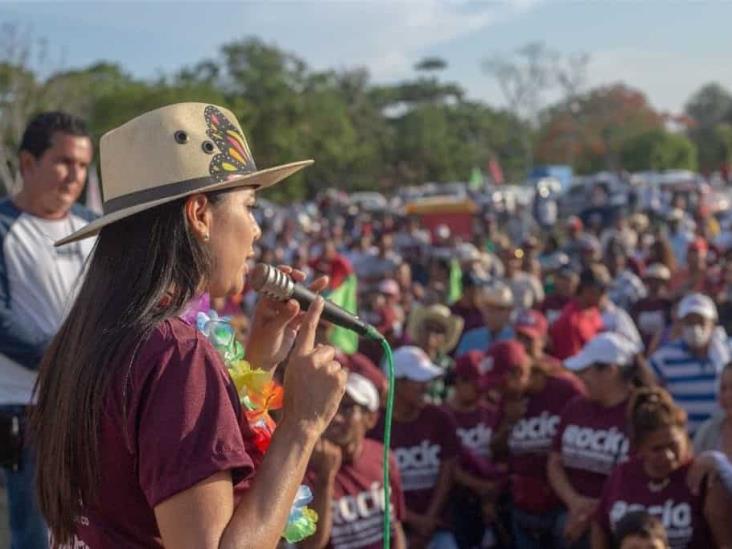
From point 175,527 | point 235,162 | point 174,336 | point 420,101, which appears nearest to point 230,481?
point 175,527

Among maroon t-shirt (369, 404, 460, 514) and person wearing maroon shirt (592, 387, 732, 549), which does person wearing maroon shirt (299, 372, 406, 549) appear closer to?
maroon t-shirt (369, 404, 460, 514)

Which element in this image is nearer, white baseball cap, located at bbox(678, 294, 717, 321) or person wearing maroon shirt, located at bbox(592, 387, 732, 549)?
person wearing maroon shirt, located at bbox(592, 387, 732, 549)

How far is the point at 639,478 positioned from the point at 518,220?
1985cm

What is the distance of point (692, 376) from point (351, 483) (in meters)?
2.47

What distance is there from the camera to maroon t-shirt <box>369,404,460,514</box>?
5.46 m

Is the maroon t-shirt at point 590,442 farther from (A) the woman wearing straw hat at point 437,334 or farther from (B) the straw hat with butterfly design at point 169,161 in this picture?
(B) the straw hat with butterfly design at point 169,161

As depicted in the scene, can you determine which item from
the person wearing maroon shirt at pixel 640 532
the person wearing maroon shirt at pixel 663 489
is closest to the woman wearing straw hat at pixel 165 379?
the person wearing maroon shirt at pixel 640 532

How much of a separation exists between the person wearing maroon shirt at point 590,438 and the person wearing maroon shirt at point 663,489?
0.55 meters

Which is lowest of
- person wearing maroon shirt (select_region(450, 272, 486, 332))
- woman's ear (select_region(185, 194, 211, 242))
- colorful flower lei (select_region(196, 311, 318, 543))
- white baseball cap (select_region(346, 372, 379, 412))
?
person wearing maroon shirt (select_region(450, 272, 486, 332))

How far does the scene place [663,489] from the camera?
4.29m

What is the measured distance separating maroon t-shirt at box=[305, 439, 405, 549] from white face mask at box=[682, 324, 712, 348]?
7.85ft

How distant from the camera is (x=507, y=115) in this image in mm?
76188

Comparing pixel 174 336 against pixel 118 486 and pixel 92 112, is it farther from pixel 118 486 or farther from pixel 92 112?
pixel 92 112

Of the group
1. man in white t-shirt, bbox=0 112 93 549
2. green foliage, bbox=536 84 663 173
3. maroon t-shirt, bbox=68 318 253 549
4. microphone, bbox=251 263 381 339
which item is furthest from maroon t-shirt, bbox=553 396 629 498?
green foliage, bbox=536 84 663 173
